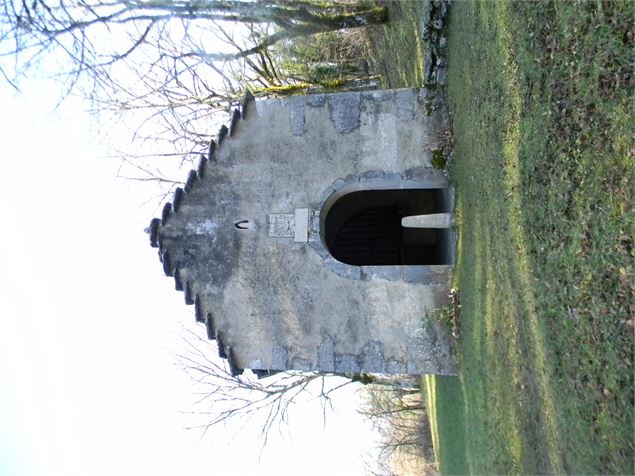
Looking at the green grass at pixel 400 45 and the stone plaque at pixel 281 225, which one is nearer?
the stone plaque at pixel 281 225

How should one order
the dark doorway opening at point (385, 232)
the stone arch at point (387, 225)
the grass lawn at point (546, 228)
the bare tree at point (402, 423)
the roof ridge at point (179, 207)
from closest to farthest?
the grass lawn at point (546, 228) < the roof ridge at point (179, 207) < the stone arch at point (387, 225) < the dark doorway opening at point (385, 232) < the bare tree at point (402, 423)

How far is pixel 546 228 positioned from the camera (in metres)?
4.82

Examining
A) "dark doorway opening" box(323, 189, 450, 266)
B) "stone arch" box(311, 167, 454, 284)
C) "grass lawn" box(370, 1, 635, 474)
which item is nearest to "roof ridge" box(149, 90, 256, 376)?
"stone arch" box(311, 167, 454, 284)

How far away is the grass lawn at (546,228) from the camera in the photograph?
373 cm

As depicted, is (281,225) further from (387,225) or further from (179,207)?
(387,225)

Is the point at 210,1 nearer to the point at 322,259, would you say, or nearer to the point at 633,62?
the point at 322,259

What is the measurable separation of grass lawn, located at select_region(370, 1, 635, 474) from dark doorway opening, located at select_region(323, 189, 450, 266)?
3225 mm

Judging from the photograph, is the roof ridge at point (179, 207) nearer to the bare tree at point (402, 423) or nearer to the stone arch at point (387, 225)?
the stone arch at point (387, 225)

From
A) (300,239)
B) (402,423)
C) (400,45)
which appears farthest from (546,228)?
(402,423)

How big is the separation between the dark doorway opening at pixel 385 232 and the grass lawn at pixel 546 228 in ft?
10.6

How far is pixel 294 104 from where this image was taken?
311 inches

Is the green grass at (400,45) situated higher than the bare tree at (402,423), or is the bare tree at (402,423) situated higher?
the green grass at (400,45)

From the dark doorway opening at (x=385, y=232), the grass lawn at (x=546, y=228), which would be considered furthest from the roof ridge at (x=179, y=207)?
the dark doorway opening at (x=385, y=232)

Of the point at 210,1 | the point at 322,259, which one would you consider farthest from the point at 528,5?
the point at 210,1
